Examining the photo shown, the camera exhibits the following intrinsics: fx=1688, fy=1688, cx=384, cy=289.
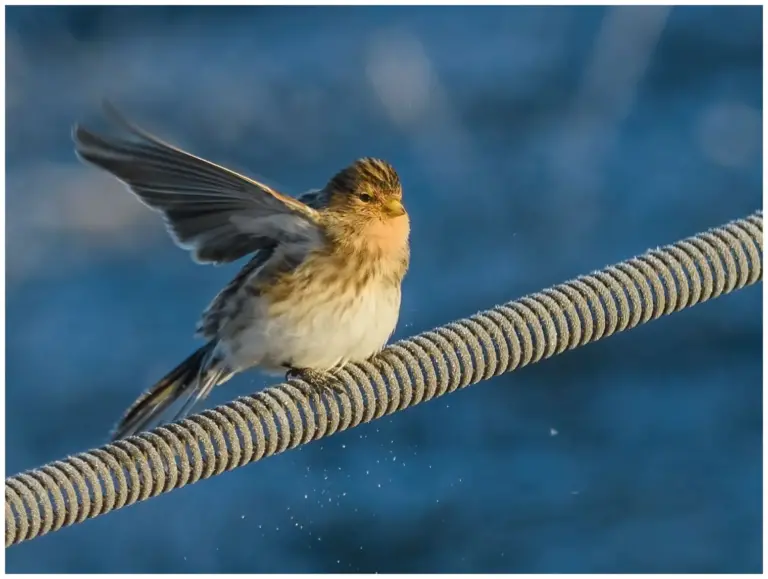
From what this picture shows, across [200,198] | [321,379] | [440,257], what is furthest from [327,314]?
[440,257]

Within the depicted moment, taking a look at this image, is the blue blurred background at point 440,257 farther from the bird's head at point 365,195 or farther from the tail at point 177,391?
the bird's head at point 365,195

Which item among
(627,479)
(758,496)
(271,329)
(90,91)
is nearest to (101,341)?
(90,91)

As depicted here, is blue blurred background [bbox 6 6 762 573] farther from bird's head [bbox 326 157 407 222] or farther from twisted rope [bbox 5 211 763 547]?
twisted rope [bbox 5 211 763 547]

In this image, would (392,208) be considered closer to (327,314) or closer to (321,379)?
(327,314)

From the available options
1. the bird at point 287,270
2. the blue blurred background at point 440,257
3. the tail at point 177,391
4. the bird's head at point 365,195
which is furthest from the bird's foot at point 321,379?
the blue blurred background at point 440,257

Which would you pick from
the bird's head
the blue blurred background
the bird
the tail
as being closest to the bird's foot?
the bird

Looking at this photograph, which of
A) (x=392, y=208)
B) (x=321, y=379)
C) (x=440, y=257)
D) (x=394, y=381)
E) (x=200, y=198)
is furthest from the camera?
(x=440, y=257)

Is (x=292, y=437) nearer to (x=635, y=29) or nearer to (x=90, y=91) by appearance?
(x=90, y=91)
